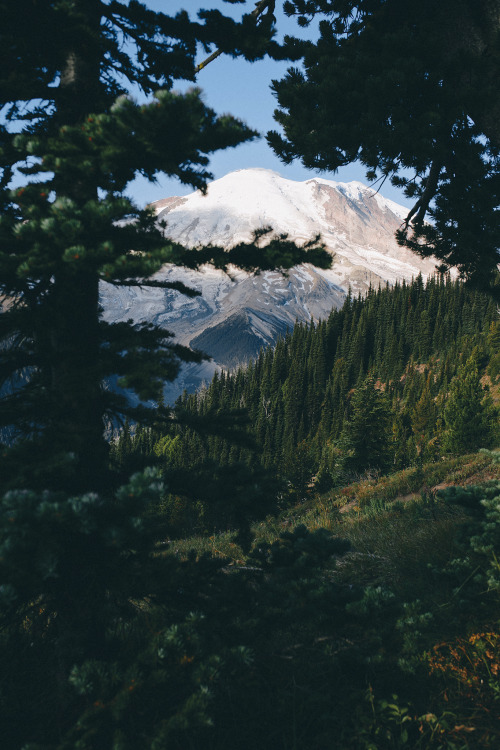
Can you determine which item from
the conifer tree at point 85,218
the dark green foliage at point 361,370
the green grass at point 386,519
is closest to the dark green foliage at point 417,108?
the conifer tree at point 85,218

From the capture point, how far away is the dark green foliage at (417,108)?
477cm

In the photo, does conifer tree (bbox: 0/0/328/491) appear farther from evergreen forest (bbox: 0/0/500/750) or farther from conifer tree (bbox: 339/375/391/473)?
conifer tree (bbox: 339/375/391/473)

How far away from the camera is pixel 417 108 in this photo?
5.12 metres

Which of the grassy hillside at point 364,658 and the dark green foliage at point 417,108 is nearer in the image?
the grassy hillside at point 364,658

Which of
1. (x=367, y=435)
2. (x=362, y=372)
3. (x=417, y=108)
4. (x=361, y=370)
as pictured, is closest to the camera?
(x=417, y=108)

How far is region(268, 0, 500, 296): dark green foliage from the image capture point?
15.6ft

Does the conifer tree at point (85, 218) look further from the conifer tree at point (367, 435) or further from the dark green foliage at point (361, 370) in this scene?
the dark green foliage at point (361, 370)

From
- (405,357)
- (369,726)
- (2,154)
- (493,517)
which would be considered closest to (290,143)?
(2,154)

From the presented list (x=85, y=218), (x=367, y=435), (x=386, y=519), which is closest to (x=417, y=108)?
(x=85, y=218)

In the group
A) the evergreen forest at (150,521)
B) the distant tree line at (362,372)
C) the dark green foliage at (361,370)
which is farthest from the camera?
the dark green foliage at (361,370)

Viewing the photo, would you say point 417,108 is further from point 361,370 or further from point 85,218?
point 361,370

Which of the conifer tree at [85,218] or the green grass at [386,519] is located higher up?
the conifer tree at [85,218]

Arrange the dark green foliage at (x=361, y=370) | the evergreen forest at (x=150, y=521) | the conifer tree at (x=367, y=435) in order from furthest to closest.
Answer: the dark green foliage at (x=361, y=370) → the conifer tree at (x=367, y=435) → the evergreen forest at (x=150, y=521)

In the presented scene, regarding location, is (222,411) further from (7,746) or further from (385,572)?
(385,572)
